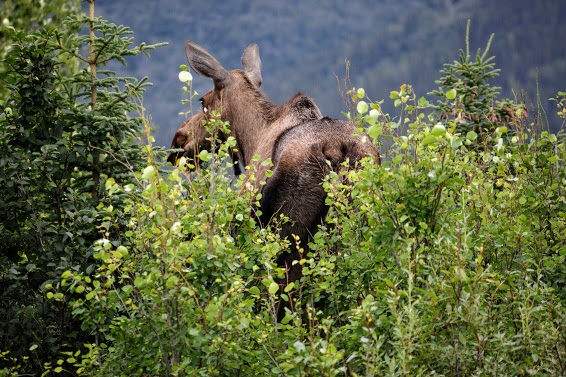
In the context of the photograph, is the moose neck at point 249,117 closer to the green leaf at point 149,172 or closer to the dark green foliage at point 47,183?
the dark green foliage at point 47,183

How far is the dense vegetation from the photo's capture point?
2.92 meters

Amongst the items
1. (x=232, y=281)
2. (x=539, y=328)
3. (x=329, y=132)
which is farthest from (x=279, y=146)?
(x=539, y=328)

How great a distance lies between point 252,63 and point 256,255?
5531 mm

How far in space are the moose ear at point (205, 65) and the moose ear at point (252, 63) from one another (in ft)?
2.24

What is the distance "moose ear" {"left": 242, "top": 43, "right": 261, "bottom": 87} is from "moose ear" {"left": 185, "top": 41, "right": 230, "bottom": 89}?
0.68 m

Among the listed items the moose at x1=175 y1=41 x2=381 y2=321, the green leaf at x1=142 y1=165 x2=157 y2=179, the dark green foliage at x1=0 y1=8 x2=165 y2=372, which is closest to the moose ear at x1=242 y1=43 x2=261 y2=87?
the moose at x1=175 y1=41 x2=381 y2=321

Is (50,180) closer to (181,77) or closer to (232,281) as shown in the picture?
(181,77)

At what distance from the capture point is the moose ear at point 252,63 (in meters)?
8.57

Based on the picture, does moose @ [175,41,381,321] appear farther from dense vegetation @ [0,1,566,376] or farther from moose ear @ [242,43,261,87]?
moose ear @ [242,43,261,87]

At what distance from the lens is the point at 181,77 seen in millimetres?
3527

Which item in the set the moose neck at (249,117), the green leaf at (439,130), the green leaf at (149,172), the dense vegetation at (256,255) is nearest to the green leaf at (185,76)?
the dense vegetation at (256,255)

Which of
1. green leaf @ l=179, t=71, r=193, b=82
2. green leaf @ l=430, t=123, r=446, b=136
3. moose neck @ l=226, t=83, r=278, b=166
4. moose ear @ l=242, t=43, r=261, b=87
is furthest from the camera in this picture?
moose ear @ l=242, t=43, r=261, b=87

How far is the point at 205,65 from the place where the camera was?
775cm

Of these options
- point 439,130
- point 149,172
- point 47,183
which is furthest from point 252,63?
point 439,130
